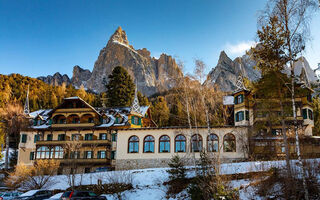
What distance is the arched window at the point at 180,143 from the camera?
35.4m

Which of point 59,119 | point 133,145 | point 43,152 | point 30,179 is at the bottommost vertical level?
point 30,179

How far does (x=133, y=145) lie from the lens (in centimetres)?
3716

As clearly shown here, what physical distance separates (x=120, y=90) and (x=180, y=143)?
26.8 m

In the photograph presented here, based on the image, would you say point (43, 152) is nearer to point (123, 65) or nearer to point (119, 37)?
point (123, 65)

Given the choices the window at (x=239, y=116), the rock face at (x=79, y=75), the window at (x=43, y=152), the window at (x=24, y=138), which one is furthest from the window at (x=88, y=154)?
the rock face at (x=79, y=75)

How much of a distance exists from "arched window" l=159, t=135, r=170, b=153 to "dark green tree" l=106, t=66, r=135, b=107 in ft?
77.1

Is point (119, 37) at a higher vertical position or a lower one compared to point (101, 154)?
higher

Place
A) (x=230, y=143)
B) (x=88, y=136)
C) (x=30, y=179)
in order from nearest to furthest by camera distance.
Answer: (x=30, y=179) → (x=230, y=143) → (x=88, y=136)

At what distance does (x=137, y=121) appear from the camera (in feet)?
142

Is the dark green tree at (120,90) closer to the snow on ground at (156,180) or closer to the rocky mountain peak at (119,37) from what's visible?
the snow on ground at (156,180)

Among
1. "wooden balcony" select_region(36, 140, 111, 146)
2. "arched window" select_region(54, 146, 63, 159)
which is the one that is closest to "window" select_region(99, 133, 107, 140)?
"wooden balcony" select_region(36, 140, 111, 146)

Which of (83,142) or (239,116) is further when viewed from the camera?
(239,116)

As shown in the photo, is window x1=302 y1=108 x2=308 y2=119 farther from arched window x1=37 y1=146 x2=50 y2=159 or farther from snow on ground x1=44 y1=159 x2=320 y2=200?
arched window x1=37 y1=146 x2=50 y2=159

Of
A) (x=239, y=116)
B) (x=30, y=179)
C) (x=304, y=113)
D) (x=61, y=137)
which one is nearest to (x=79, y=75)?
(x=61, y=137)
